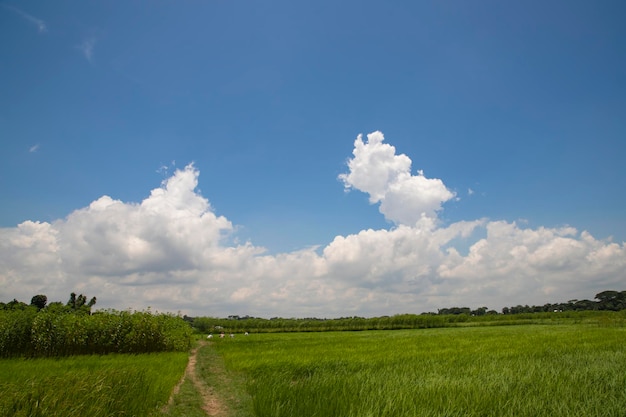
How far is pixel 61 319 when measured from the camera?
1902cm

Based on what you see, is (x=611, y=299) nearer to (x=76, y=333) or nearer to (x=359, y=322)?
(x=359, y=322)

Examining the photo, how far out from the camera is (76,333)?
19062mm

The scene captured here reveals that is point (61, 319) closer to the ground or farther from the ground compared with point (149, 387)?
farther from the ground

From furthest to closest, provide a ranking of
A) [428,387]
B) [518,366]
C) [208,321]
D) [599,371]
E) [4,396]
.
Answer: [208,321] < [518,366] < [599,371] < [428,387] < [4,396]

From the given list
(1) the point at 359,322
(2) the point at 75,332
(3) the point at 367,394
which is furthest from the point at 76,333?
(1) the point at 359,322

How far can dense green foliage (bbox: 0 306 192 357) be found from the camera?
716 inches

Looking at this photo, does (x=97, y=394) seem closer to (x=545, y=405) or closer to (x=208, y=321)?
(x=545, y=405)

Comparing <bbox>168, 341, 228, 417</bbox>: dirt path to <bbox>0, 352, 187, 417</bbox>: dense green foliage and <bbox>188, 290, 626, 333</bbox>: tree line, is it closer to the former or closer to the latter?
<bbox>0, 352, 187, 417</bbox>: dense green foliage

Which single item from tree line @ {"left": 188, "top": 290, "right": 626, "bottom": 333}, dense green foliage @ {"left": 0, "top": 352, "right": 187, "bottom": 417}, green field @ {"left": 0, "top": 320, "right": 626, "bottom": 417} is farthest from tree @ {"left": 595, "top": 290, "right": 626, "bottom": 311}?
dense green foliage @ {"left": 0, "top": 352, "right": 187, "bottom": 417}

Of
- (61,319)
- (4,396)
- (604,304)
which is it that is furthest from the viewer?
(604,304)

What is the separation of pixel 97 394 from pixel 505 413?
22.1ft

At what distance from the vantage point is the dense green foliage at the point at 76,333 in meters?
18.2

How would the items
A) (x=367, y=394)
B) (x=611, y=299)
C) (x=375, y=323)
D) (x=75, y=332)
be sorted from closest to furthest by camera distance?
(x=367, y=394)
(x=75, y=332)
(x=375, y=323)
(x=611, y=299)

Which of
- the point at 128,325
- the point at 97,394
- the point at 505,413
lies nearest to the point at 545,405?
the point at 505,413
